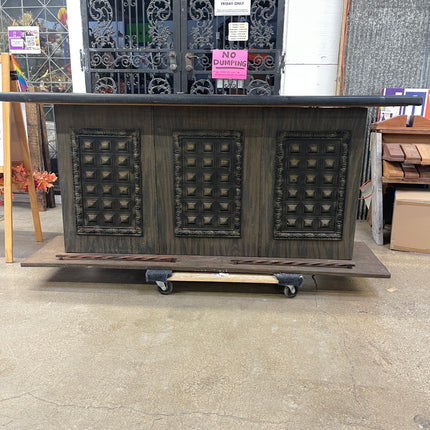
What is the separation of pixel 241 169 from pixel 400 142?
1.92 metres

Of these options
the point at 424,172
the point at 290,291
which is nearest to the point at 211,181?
the point at 290,291

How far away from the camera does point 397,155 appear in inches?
123

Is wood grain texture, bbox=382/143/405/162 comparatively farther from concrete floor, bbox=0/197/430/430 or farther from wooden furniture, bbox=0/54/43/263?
wooden furniture, bbox=0/54/43/263

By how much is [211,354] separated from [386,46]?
134 inches

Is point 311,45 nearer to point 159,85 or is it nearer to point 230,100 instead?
point 159,85

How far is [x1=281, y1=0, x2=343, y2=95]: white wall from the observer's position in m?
3.79

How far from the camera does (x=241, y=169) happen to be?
7.19ft

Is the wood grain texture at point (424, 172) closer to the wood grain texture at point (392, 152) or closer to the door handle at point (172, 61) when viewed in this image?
the wood grain texture at point (392, 152)

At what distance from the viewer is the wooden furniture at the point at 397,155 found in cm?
310

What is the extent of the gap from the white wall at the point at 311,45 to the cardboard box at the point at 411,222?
150 centimetres

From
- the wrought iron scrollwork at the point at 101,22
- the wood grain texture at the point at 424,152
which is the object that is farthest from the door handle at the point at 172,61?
the wood grain texture at the point at 424,152

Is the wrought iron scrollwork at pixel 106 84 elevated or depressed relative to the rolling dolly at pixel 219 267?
elevated

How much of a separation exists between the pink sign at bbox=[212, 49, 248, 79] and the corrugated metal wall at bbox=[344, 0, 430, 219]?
1023 mm

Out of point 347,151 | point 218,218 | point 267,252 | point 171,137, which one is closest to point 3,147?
point 171,137
